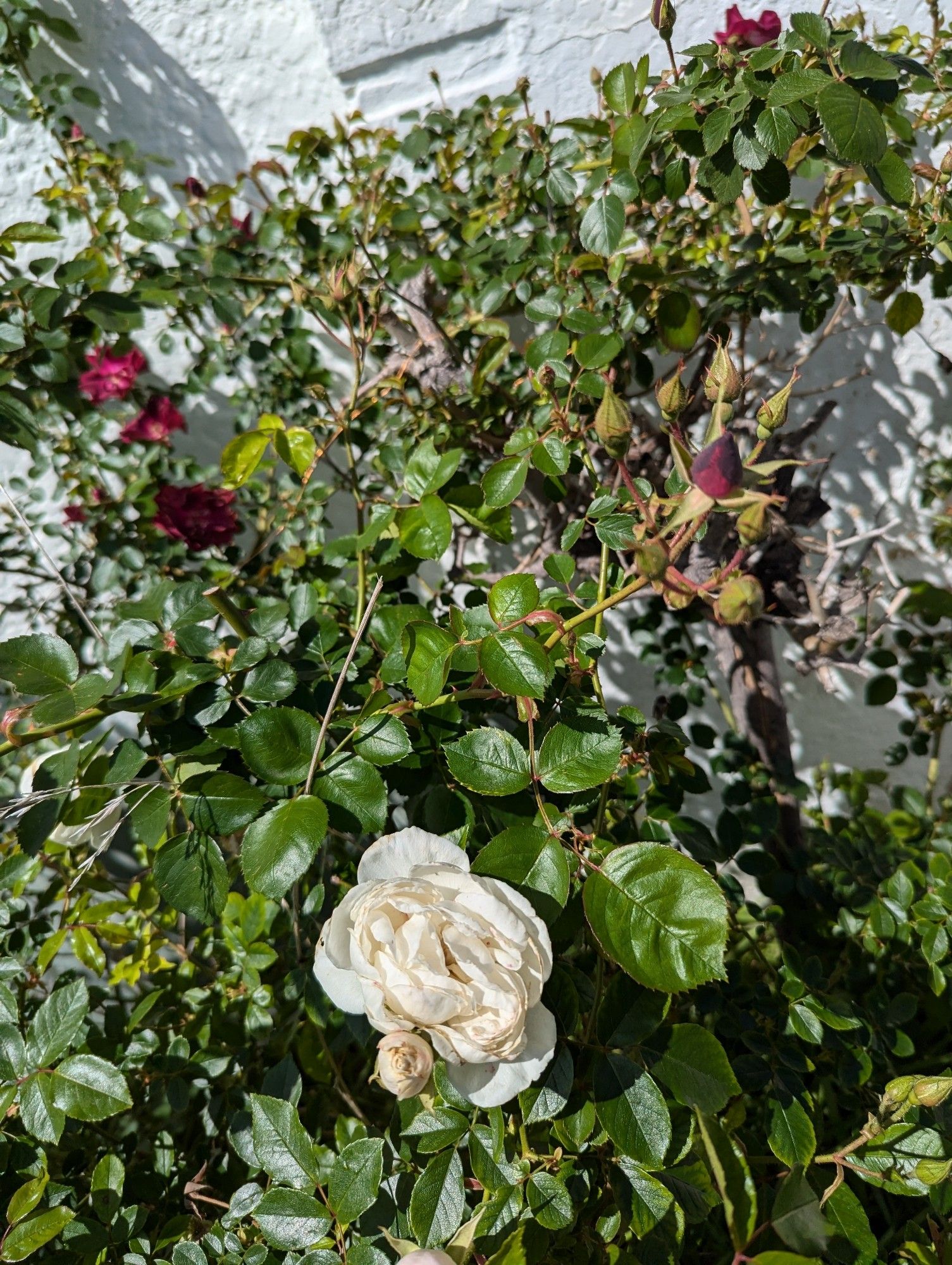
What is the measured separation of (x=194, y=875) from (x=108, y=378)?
3.65ft

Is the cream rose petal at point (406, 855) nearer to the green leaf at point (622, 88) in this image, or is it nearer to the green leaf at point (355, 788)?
the green leaf at point (355, 788)

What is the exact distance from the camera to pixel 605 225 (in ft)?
2.57

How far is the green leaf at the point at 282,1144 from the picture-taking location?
61 centimetres

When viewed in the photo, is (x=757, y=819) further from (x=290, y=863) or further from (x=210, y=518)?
(x=210, y=518)

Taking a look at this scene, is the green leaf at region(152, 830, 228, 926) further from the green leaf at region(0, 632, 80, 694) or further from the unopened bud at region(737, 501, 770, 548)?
the unopened bud at region(737, 501, 770, 548)

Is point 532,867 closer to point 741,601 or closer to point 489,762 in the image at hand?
point 489,762

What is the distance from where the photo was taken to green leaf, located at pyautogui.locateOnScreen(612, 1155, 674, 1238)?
574mm

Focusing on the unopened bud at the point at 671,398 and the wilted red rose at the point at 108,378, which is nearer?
the unopened bud at the point at 671,398

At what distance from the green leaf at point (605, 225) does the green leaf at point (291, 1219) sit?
811 millimetres

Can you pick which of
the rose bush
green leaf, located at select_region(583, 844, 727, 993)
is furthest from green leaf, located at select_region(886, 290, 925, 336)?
green leaf, located at select_region(583, 844, 727, 993)

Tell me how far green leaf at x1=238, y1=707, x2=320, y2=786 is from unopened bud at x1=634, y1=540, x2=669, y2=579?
29 cm

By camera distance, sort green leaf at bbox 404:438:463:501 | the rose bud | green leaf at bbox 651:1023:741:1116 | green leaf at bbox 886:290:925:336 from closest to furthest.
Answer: the rose bud, green leaf at bbox 651:1023:741:1116, green leaf at bbox 404:438:463:501, green leaf at bbox 886:290:925:336

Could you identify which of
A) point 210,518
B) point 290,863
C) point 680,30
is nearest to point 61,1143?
point 290,863

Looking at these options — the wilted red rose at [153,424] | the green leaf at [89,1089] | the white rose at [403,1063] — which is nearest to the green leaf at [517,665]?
the white rose at [403,1063]
